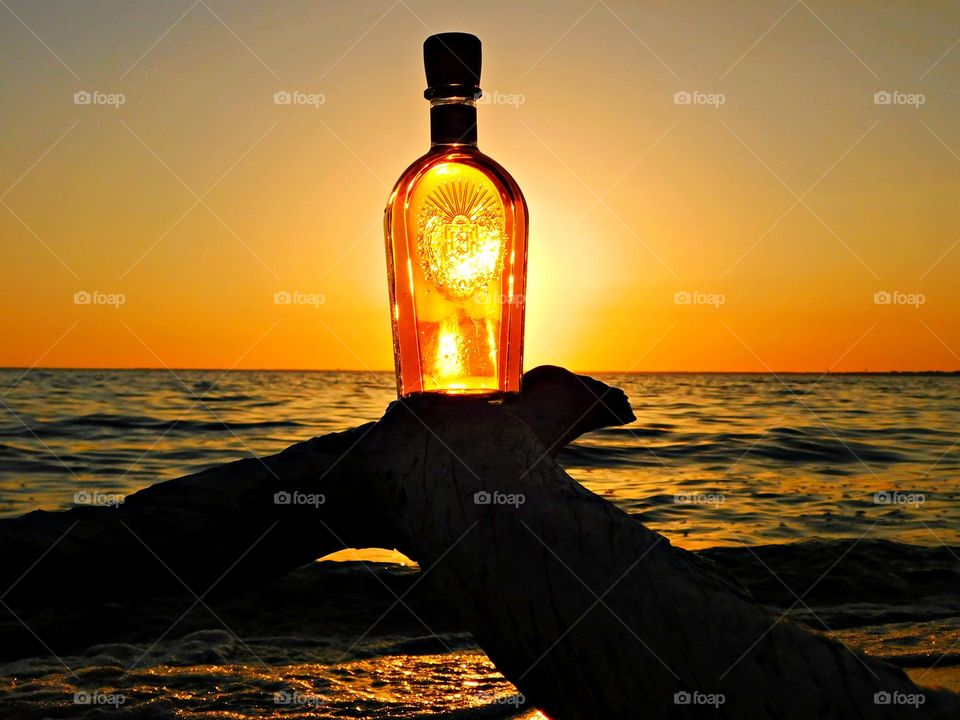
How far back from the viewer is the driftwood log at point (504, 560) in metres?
1.58

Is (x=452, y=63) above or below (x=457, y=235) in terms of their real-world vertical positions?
above

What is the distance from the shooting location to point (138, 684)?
439 cm

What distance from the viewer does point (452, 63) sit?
193cm

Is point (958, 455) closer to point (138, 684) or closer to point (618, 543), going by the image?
point (138, 684)

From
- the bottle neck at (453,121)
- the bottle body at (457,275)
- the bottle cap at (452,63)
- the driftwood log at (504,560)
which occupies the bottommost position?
the driftwood log at (504,560)

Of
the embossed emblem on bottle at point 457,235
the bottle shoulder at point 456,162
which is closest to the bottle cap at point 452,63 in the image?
the bottle shoulder at point 456,162

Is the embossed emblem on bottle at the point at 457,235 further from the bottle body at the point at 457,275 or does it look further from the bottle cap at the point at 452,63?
the bottle cap at the point at 452,63

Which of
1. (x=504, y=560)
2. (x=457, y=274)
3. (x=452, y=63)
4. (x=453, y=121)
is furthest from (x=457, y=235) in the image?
(x=504, y=560)

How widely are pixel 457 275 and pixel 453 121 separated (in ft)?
1.21

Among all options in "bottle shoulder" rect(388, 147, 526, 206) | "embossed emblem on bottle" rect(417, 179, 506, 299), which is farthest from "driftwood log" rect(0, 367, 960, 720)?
"bottle shoulder" rect(388, 147, 526, 206)

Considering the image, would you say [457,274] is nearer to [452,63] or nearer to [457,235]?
[457,235]

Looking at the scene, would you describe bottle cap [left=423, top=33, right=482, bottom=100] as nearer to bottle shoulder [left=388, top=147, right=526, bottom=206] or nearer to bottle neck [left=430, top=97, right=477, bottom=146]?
bottle neck [left=430, top=97, right=477, bottom=146]

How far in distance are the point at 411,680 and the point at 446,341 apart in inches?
112

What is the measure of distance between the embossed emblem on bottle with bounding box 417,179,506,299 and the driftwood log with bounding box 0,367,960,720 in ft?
1.24
